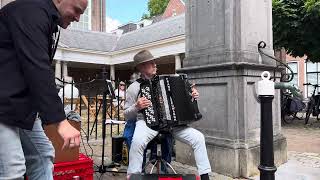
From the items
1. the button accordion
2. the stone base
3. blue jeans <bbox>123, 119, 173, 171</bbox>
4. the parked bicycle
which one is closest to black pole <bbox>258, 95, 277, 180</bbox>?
the button accordion

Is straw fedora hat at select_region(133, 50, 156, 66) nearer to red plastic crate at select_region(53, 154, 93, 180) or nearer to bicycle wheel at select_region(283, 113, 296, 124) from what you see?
red plastic crate at select_region(53, 154, 93, 180)

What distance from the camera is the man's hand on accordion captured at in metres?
3.74

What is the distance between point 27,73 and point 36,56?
0.10 meters

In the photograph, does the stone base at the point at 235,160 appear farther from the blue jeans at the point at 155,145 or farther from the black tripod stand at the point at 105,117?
the black tripod stand at the point at 105,117

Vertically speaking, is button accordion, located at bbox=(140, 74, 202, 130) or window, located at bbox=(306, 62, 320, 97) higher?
window, located at bbox=(306, 62, 320, 97)

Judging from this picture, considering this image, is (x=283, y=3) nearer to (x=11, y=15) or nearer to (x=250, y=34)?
(x=250, y=34)

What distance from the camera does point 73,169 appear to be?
3.54 metres

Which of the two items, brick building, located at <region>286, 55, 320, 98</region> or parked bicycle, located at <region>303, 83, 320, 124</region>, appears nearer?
parked bicycle, located at <region>303, 83, 320, 124</region>

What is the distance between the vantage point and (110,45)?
30812mm

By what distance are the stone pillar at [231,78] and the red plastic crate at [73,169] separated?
1.82 meters

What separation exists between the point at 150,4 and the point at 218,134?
48.9 meters

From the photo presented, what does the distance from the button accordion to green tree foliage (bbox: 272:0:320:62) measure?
7.63m

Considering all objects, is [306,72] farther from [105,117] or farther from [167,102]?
[167,102]

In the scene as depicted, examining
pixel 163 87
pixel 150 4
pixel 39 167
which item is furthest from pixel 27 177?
pixel 150 4
